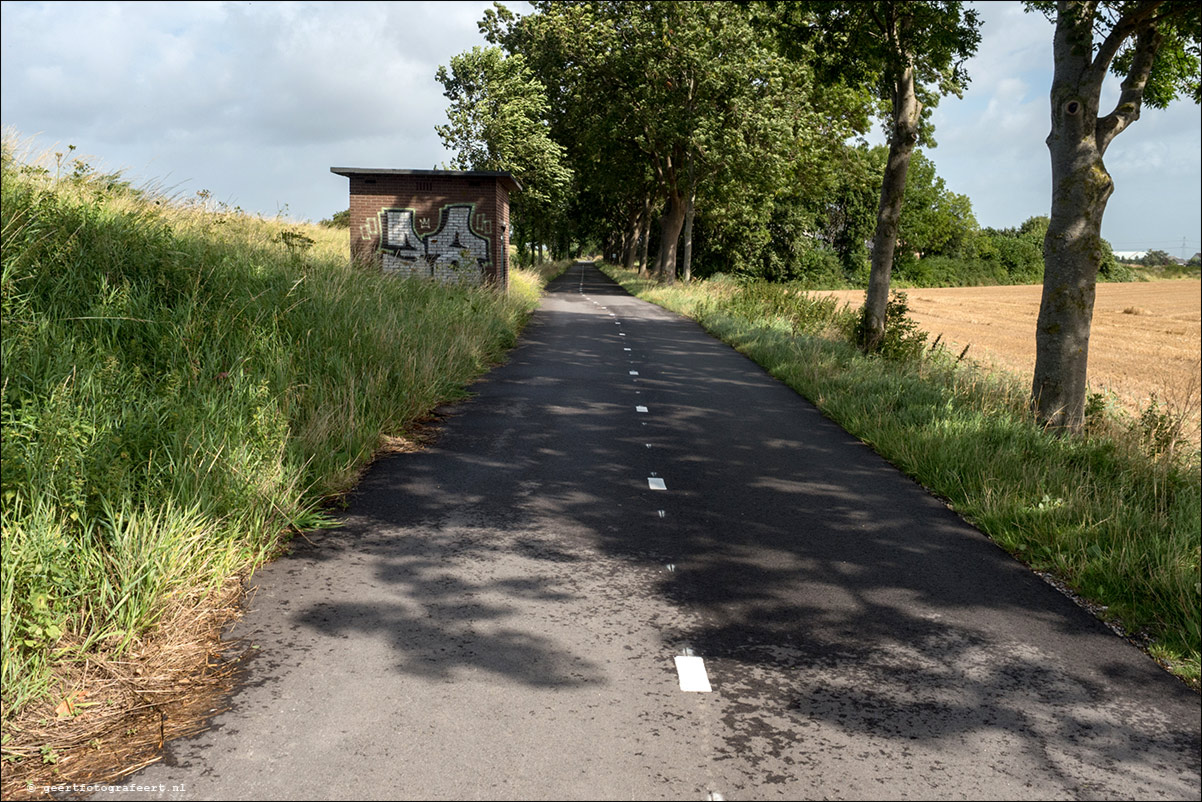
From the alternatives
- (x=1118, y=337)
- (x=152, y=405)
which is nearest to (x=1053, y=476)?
(x=152, y=405)

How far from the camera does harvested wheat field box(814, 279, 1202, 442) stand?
17500mm

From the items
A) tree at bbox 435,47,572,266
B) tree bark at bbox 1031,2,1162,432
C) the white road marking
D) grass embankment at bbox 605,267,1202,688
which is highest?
tree at bbox 435,47,572,266

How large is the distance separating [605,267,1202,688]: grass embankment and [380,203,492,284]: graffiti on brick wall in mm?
13740

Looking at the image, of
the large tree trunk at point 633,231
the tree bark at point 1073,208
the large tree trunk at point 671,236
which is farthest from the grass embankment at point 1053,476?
the large tree trunk at point 633,231

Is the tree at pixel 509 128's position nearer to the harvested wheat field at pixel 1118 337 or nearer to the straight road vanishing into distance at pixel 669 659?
the harvested wheat field at pixel 1118 337

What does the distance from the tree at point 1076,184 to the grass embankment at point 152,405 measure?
6.87m

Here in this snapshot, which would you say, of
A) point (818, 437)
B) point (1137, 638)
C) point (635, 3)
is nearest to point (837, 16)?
point (818, 437)

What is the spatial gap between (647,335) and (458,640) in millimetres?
16899

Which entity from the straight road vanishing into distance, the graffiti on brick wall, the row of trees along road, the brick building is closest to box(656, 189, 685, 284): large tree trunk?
the row of trees along road

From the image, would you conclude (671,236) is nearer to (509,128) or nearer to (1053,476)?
(509,128)

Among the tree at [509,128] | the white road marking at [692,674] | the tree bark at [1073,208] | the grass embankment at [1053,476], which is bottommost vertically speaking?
the white road marking at [692,674]

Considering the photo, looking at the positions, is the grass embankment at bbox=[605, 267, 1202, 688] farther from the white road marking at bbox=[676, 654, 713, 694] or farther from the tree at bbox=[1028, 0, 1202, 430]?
the white road marking at bbox=[676, 654, 713, 694]

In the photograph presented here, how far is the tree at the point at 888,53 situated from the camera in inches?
565

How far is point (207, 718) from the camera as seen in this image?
3740mm
